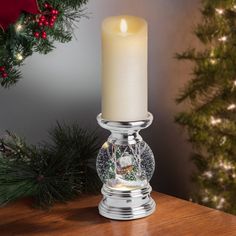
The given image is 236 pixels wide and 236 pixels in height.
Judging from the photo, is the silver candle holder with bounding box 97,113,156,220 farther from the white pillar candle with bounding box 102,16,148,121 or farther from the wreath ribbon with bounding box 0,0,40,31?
the wreath ribbon with bounding box 0,0,40,31

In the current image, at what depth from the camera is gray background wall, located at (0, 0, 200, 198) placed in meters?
1.31

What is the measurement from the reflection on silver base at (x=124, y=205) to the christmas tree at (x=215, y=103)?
433 millimetres

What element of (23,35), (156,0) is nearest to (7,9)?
(23,35)

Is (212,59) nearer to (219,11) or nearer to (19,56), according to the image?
(219,11)

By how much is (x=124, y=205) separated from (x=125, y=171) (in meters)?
0.06

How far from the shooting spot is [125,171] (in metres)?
1.03

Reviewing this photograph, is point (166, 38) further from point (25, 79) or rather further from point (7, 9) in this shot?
point (7, 9)

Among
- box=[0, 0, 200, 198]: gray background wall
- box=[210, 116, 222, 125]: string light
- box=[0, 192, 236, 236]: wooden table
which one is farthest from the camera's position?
box=[210, 116, 222, 125]: string light

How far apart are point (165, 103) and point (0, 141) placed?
21.7 inches

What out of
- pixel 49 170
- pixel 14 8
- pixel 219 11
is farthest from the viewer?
pixel 219 11

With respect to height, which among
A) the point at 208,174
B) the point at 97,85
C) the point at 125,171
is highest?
the point at 97,85

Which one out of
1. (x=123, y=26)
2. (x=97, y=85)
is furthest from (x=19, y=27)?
(x=97, y=85)

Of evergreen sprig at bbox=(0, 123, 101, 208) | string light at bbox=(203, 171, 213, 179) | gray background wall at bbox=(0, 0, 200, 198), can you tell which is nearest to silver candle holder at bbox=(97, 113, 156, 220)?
evergreen sprig at bbox=(0, 123, 101, 208)

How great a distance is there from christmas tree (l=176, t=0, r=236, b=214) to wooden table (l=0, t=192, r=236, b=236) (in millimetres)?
363
